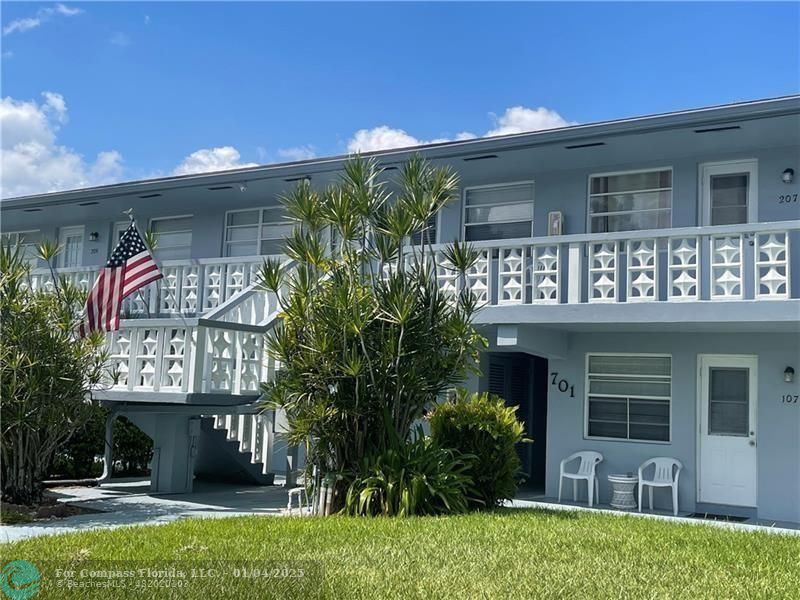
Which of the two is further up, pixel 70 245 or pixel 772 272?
pixel 70 245

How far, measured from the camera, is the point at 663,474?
12445 millimetres

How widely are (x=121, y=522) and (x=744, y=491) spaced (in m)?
8.74

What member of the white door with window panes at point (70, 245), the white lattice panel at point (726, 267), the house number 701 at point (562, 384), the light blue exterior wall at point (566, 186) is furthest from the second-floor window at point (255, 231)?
the white lattice panel at point (726, 267)

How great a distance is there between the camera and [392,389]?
1005cm

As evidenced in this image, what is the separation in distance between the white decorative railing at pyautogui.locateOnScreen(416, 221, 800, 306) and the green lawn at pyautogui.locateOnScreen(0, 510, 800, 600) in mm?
3291

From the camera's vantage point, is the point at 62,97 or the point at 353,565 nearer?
the point at 353,565

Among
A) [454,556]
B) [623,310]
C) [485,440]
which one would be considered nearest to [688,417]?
[623,310]

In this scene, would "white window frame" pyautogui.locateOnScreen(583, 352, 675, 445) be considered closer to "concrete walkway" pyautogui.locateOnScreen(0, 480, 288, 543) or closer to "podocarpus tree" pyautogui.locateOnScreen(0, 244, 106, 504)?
"concrete walkway" pyautogui.locateOnScreen(0, 480, 288, 543)

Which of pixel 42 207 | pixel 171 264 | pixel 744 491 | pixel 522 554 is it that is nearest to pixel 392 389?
pixel 522 554

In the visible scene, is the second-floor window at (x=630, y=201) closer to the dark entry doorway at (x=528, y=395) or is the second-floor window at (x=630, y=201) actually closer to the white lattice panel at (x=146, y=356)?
the dark entry doorway at (x=528, y=395)

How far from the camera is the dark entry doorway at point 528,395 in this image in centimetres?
1605

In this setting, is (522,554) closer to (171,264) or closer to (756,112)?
(756,112)

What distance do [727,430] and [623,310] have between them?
9.35ft

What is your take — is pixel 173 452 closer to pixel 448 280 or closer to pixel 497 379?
pixel 448 280
